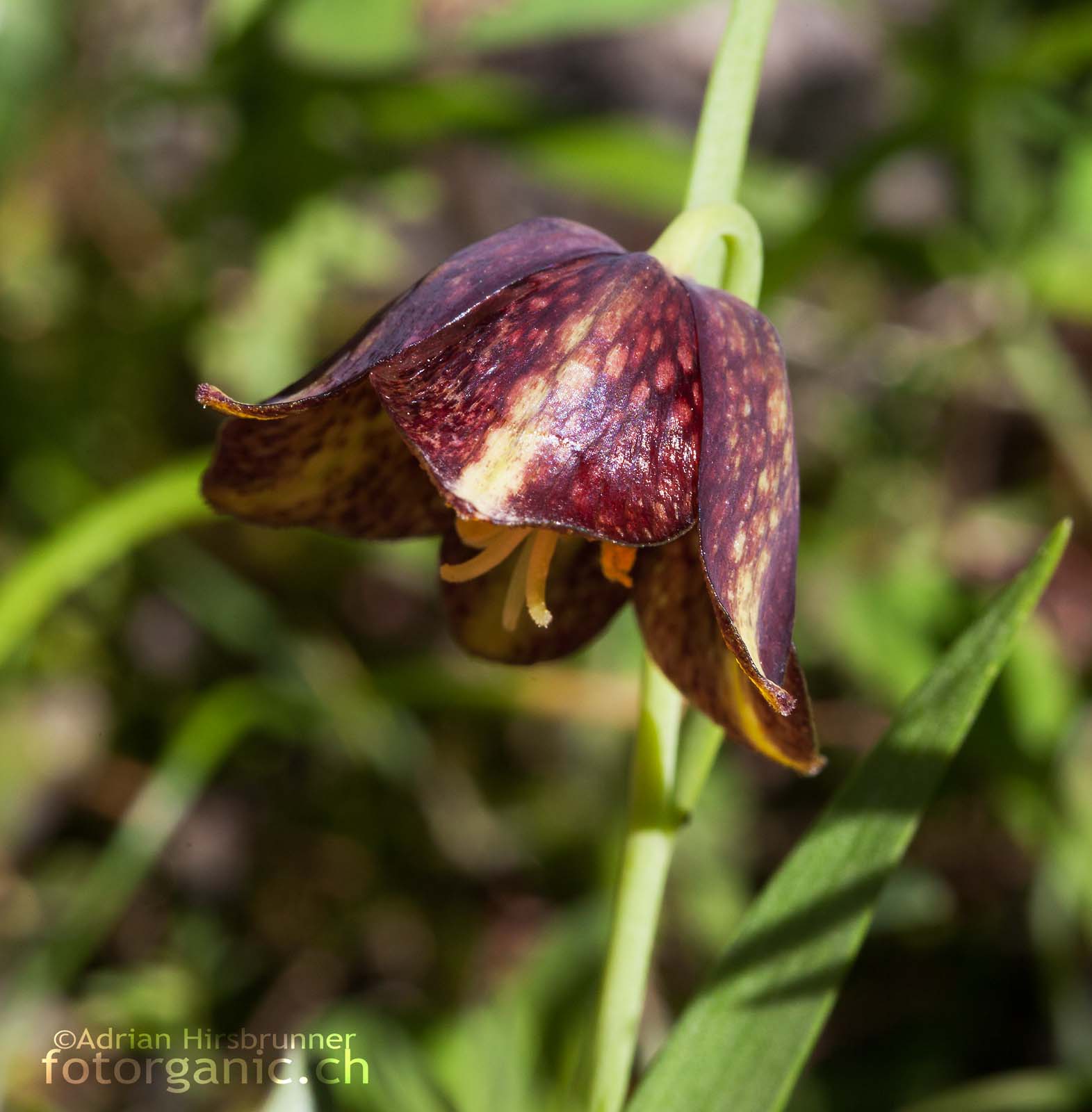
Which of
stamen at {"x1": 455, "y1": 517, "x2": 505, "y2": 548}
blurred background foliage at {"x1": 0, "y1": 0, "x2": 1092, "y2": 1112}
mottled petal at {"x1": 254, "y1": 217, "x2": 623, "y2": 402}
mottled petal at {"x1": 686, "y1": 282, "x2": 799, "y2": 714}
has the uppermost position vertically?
mottled petal at {"x1": 254, "y1": 217, "x2": 623, "y2": 402}

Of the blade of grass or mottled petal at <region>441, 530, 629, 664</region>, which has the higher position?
mottled petal at <region>441, 530, 629, 664</region>

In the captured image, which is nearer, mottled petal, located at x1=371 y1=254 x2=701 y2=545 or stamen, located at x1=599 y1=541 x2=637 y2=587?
mottled petal, located at x1=371 y1=254 x2=701 y2=545

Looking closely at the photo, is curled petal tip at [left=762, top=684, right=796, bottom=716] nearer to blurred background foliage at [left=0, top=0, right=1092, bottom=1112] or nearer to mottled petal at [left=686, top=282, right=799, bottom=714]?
mottled petal at [left=686, top=282, right=799, bottom=714]

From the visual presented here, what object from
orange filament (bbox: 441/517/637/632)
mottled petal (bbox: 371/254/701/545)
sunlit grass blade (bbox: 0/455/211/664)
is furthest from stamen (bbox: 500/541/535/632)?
sunlit grass blade (bbox: 0/455/211/664)

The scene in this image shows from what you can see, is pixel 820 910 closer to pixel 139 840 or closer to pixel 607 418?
pixel 607 418

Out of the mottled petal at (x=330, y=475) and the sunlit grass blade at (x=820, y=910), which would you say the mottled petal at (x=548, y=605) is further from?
the sunlit grass blade at (x=820, y=910)

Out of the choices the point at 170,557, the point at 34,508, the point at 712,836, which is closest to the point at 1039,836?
the point at 712,836

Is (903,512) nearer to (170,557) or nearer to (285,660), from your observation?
(285,660)

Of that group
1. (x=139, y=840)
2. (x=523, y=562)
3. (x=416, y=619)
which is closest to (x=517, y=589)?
(x=523, y=562)
